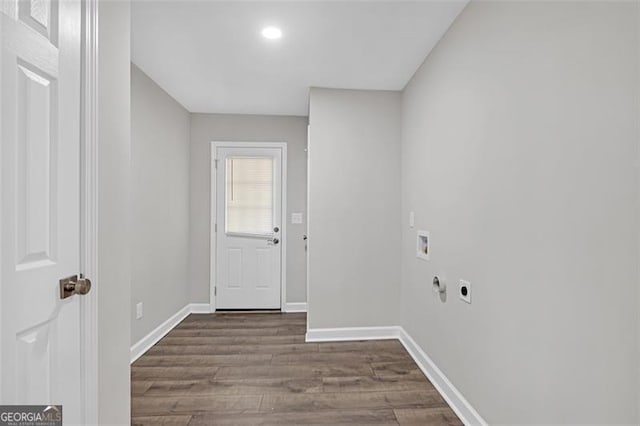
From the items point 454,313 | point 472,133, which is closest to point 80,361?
point 454,313

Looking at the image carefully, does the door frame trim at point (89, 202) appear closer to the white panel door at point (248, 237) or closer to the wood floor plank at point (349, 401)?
the wood floor plank at point (349, 401)

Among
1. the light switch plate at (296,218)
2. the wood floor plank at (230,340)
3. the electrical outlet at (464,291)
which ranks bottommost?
the wood floor plank at (230,340)

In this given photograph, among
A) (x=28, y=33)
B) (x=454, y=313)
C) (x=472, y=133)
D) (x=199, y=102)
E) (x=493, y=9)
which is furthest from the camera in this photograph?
(x=199, y=102)

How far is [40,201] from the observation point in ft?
3.28

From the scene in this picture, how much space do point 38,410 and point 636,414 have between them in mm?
1787

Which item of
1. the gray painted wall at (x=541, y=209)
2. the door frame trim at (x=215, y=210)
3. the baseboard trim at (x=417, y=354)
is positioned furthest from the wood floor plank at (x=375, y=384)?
the door frame trim at (x=215, y=210)

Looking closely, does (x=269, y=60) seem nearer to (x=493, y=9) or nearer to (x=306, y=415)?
(x=493, y=9)

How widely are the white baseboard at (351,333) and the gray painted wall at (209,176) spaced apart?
3.29 ft

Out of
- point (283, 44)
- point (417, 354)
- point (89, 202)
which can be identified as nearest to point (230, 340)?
point (417, 354)

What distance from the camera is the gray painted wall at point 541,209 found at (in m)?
1.01

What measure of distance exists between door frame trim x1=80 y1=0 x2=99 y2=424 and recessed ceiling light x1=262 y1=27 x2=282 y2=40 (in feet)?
3.72

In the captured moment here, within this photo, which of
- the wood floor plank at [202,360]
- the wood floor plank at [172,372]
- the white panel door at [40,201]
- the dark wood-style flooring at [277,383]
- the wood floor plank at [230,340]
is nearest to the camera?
the white panel door at [40,201]

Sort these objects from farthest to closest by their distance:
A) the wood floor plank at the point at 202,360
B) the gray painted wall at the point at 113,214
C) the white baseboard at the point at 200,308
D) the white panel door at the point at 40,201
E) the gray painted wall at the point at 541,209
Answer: the white baseboard at the point at 200,308
the wood floor plank at the point at 202,360
the gray painted wall at the point at 113,214
the gray painted wall at the point at 541,209
the white panel door at the point at 40,201

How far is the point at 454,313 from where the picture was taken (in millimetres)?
2070
